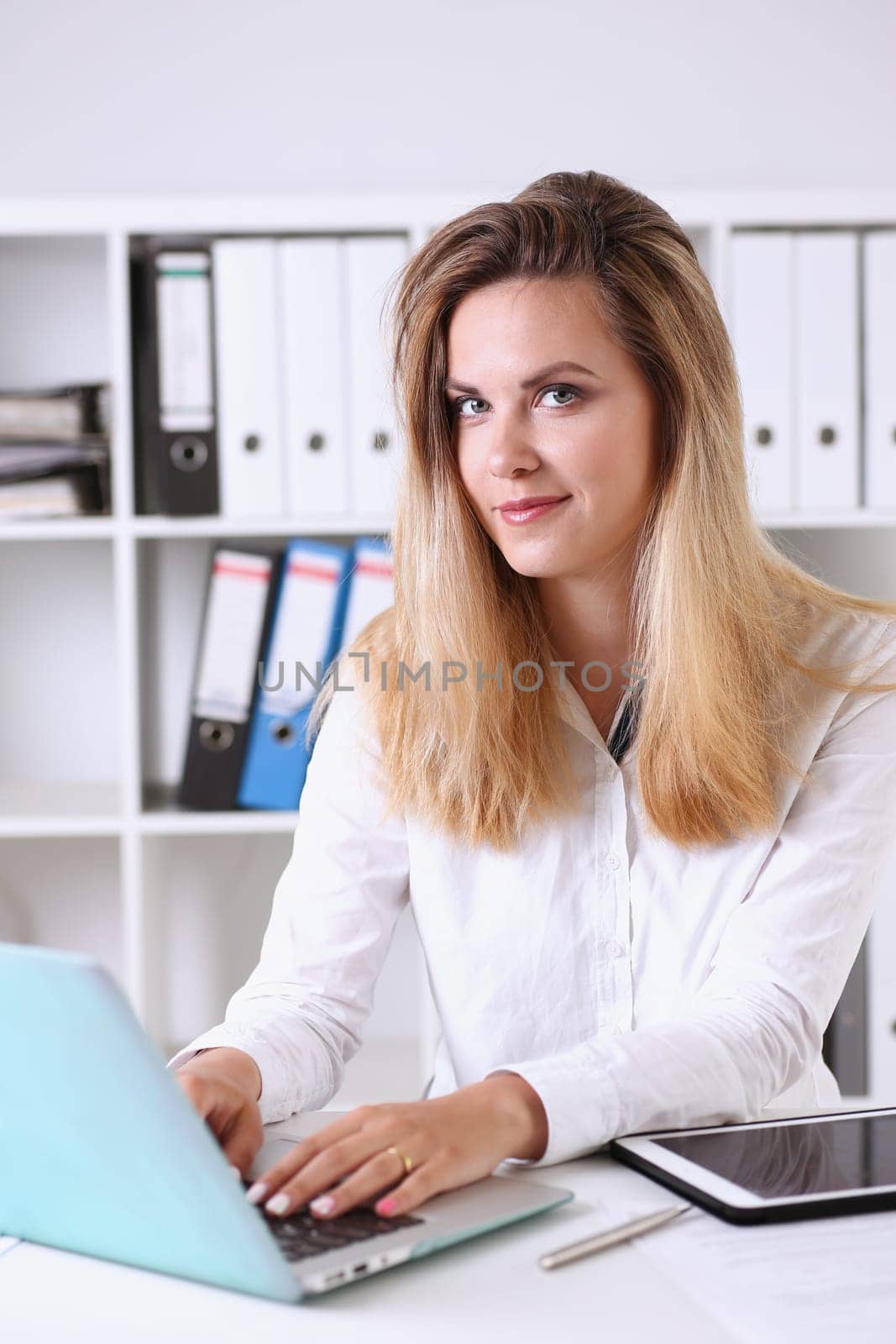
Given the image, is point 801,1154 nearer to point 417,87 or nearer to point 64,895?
point 64,895

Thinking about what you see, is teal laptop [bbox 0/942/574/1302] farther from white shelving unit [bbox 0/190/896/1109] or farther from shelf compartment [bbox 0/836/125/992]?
shelf compartment [bbox 0/836/125/992]

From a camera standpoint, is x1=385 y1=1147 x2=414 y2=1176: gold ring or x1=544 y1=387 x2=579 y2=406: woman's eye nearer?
x1=385 y1=1147 x2=414 y2=1176: gold ring

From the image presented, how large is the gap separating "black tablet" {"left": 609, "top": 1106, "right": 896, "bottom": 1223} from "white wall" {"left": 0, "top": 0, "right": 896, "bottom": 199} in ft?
5.74

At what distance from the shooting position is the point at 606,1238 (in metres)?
0.69

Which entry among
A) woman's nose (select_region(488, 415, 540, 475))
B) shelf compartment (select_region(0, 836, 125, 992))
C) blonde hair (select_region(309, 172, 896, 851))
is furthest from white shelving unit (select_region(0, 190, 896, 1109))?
woman's nose (select_region(488, 415, 540, 475))

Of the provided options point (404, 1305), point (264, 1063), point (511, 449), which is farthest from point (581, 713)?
point (404, 1305)

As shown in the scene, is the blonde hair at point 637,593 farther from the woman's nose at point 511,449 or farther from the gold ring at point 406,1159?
the gold ring at point 406,1159

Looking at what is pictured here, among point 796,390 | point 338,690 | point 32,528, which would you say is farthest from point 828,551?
point 32,528

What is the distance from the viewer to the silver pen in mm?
664

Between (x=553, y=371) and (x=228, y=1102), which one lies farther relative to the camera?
(x=553, y=371)

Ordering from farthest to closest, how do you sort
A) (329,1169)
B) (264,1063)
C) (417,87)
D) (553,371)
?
(417,87)
(553,371)
(264,1063)
(329,1169)

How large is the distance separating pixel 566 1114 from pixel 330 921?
1.35 ft

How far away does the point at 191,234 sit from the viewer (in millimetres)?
1957

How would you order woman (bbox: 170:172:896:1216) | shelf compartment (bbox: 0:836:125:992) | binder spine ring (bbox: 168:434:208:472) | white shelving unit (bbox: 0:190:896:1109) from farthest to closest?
1. shelf compartment (bbox: 0:836:125:992)
2. white shelving unit (bbox: 0:190:896:1109)
3. binder spine ring (bbox: 168:434:208:472)
4. woman (bbox: 170:172:896:1216)
